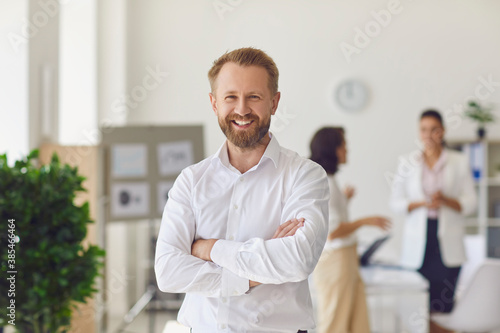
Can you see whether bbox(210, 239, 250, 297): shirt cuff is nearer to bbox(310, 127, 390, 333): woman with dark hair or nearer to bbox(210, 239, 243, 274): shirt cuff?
bbox(210, 239, 243, 274): shirt cuff

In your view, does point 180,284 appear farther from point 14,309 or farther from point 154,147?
point 154,147

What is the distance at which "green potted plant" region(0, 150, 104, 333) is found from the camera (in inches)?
102

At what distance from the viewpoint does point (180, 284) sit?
1.35 meters

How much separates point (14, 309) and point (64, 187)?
0.60 m

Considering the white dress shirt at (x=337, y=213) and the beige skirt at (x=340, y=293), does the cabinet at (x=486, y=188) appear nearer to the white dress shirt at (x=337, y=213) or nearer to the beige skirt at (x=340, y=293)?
the beige skirt at (x=340, y=293)
